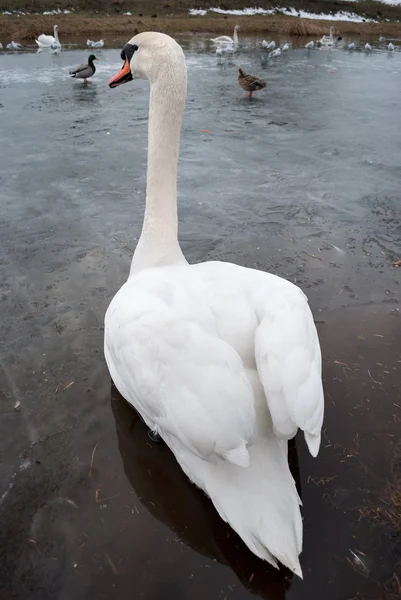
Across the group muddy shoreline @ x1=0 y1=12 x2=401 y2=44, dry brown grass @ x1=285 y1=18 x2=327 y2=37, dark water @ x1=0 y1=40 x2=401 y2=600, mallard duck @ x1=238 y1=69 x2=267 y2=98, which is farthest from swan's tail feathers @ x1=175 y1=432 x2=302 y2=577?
dry brown grass @ x1=285 y1=18 x2=327 y2=37

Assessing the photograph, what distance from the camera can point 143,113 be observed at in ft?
32.6

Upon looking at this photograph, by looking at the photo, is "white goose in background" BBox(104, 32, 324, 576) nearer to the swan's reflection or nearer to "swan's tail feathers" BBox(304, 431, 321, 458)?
"swan's tail feathers" BBox(304, 431, 321, 458)

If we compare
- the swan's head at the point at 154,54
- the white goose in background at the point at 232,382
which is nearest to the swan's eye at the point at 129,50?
the swan's head at the point at 154,54

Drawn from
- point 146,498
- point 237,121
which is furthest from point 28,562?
point 237,121

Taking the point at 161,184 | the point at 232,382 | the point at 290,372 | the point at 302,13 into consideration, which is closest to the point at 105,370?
the point at 161,184

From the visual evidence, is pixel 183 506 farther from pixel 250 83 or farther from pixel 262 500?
pixel 250 83

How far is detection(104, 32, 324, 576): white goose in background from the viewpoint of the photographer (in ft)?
6.13

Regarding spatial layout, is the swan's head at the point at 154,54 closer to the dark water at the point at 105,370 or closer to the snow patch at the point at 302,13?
the dark water at the point at 105,370

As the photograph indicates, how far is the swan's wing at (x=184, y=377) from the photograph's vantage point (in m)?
1.84

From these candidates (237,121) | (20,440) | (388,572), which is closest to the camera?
(388,572)

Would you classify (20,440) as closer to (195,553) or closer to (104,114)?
(195,553)

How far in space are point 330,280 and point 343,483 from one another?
2.16 m

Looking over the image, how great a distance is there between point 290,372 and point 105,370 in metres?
1.60

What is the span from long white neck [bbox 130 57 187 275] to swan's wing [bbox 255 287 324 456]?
122 centimetres
